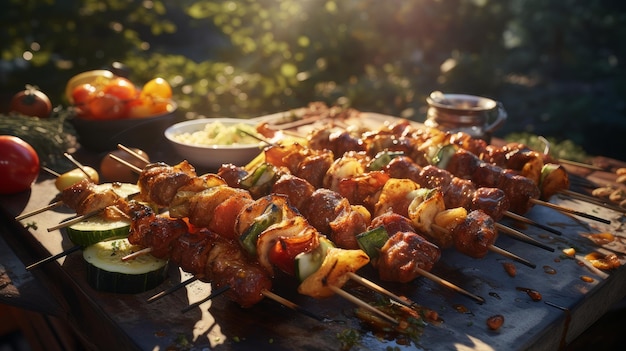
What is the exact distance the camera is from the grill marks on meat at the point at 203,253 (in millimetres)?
2520

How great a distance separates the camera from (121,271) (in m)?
2.67

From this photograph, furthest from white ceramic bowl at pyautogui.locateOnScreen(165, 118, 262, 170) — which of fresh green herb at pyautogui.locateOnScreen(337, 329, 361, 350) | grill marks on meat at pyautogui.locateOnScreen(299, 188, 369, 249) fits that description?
fresh green herb at pyautogui.locateOnScreen(337, 329, 361, 350)

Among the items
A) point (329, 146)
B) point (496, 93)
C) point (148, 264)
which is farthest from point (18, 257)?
point (496, 93)

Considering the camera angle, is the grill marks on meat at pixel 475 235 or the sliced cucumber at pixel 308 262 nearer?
the sliced cucumber at pixel 308 262

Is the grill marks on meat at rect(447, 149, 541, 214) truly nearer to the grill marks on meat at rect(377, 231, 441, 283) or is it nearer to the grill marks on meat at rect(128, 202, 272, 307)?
the grill marks on meat at rect(377, 231, 441, 283)

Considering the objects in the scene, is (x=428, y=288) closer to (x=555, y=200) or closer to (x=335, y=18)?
(x=555, y=200)

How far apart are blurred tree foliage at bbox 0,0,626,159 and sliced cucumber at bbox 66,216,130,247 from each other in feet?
15.0

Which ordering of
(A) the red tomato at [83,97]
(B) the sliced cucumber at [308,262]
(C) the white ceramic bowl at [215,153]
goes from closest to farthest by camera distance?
(B) the sliced cucumber at [308,262] → (C) the white ceramic bowl at [215,153] → (A) the red tomato at [83,97]

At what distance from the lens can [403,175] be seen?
3.69 metres

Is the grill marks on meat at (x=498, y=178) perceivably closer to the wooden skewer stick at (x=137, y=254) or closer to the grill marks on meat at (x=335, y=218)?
the grill marks on meat at (x=335, y=218)

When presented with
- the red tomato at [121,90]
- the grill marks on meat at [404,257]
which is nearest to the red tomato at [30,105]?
the red tomato at [121,90]

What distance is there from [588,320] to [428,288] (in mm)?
937

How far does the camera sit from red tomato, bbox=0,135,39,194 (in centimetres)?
398

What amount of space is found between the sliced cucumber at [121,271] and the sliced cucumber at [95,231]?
2.8 inches
